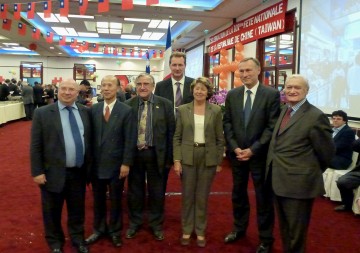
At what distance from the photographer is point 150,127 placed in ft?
9.92

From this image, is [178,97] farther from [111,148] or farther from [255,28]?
[255,28]

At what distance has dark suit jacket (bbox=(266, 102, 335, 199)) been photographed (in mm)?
2219

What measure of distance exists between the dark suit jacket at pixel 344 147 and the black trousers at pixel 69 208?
311 cm

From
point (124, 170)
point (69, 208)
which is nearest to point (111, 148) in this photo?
point (124, 170)

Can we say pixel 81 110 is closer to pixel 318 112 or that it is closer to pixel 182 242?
pixel 182 242

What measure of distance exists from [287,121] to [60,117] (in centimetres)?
158

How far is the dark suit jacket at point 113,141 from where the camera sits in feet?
9.23

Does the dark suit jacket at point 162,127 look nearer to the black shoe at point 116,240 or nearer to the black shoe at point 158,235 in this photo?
the black shoe at point 158,235

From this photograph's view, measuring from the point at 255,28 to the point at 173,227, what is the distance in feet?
20.5

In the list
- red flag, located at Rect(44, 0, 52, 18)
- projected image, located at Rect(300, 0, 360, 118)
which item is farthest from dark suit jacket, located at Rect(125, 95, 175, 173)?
red flag, located at Rect(44, 0, 52, 18)

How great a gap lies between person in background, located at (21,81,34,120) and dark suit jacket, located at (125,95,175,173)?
10.3m

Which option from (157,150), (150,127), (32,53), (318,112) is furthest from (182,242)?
(32,53)

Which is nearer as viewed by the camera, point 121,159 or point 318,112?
point 318,112

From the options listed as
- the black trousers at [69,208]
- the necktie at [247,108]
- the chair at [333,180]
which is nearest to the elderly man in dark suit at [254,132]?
the necktie at [247,108]
